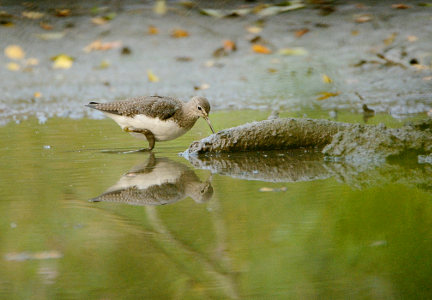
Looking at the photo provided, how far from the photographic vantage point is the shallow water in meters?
2.66

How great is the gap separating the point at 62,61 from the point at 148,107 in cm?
557

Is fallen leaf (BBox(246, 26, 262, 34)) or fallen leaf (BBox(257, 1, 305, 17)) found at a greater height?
fallen leaf (BBox(257, 1, 305, 17))

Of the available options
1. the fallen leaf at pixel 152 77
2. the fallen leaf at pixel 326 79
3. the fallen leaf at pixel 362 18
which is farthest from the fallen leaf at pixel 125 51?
the fallen leaf at pixel 362 18

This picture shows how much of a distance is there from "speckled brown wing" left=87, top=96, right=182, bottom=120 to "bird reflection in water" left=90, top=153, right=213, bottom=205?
75 centimetres

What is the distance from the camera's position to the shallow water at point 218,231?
8.73 ft

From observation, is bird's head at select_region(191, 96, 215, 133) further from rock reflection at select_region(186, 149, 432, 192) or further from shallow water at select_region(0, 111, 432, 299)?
shallow water at select_region(0, 111, 432, 299)

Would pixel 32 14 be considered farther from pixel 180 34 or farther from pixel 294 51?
pixel 294 51

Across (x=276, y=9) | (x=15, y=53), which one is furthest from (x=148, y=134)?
(x=276, y=9)

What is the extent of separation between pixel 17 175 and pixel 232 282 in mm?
2596

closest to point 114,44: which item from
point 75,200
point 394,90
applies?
point 394,90

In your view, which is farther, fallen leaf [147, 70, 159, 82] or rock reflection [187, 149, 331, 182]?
fallen leaf [147, 70, 159, 82]

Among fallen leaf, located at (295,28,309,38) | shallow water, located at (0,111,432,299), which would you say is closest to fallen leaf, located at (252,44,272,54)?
fallen leaf, located at (295,28,309,38)

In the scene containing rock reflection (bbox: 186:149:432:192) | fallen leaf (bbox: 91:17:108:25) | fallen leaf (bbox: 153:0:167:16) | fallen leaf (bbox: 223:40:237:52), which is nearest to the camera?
rock reflection (bbox: 186:149:432:192)

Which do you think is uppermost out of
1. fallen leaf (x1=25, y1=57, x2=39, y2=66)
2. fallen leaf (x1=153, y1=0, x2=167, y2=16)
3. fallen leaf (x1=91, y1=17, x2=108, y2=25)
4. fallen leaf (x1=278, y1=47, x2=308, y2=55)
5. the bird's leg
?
the bird's leg
